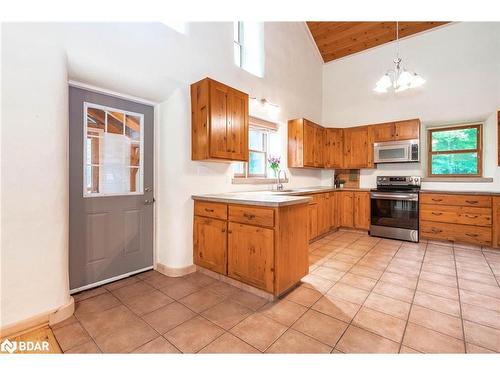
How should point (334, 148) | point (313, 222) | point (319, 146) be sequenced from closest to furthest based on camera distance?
point (313, 222) < point (319, 146) < point (334, 148)

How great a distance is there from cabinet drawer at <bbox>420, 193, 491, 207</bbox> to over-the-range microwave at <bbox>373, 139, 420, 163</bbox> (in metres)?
0.73

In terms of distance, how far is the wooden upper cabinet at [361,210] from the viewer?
15.2 ft

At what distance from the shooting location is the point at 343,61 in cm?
546

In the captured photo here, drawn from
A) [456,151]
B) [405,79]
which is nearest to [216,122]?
[405,79]

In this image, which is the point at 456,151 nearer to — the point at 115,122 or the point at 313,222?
the point at 313,222

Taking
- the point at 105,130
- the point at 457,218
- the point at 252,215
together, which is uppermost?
the point at 105,130

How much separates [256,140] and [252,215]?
2.19 metres

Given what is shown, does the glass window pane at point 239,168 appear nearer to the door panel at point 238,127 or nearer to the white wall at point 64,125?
the white wall at point 64,125

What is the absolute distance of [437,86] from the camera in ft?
14.4

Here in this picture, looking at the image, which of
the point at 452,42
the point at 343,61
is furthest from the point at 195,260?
the point at 452,42

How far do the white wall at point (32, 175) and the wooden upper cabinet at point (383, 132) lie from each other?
16.5 feet

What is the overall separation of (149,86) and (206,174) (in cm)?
117

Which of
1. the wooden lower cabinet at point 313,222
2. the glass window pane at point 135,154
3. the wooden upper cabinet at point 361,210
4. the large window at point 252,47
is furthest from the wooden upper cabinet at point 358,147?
the glass window pane at point 135,154

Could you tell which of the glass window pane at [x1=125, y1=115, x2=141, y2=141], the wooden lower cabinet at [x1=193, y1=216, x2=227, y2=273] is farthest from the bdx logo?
the glass window pane at [x1=125, y1=115, x2=141, y2=141]
